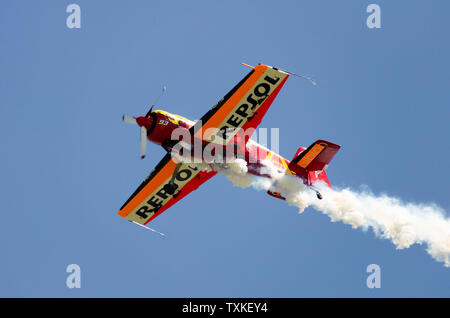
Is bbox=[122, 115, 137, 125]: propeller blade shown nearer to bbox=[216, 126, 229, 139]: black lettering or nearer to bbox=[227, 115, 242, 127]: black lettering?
bbox=[216, 126, 229, 139]: black lettering

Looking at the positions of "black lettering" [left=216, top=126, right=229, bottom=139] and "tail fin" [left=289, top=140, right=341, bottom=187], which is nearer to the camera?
"black lettering" [left=216, top=126, right=229, bottom=139]

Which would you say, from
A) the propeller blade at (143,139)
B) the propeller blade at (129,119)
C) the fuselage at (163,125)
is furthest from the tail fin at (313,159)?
the propeller blade at (129,119)

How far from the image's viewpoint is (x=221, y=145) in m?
26.7

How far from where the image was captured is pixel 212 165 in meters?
27.4

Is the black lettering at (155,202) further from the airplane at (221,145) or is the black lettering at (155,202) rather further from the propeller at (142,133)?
the propeller at (142,133)

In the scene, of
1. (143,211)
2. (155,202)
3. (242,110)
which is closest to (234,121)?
(242,110)

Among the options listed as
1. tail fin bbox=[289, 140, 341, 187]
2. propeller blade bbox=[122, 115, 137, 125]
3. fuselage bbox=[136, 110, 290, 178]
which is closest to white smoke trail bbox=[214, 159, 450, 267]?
tail fin bbox=[289, 140, 341, 187]

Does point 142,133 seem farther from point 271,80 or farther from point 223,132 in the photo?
point 271,80

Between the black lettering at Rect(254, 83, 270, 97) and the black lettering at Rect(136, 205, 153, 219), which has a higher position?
the black lettering at Rect(254, 83, 270, 97)

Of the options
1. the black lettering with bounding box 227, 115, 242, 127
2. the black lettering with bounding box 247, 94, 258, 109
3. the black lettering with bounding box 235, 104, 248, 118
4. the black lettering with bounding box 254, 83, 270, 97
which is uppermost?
the black lettering with bounding box 254, 83, 270, 97

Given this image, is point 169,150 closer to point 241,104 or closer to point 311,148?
point 241,104

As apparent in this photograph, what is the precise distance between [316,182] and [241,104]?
5029 mm

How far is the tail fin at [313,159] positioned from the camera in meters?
28.2

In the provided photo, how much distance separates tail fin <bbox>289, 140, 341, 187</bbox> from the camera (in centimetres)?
2820
